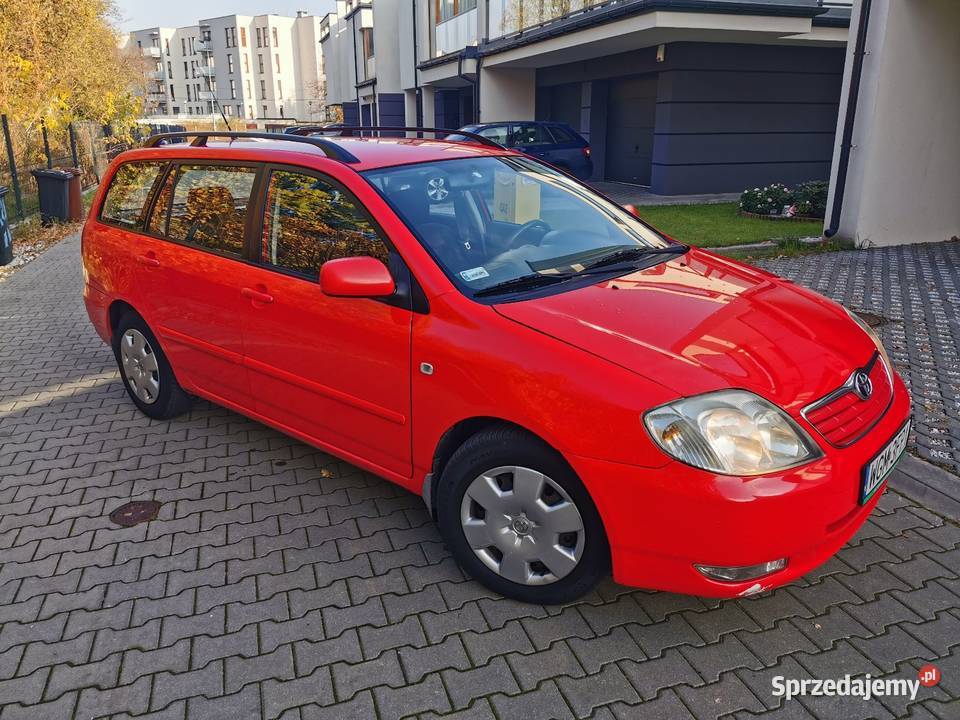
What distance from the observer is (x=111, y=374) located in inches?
236

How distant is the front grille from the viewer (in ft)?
8.49

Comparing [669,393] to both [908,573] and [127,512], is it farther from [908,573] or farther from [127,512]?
[127,512]

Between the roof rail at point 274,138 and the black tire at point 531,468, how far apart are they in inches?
60.7

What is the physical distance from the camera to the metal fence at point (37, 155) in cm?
1366

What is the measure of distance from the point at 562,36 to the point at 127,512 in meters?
14.2

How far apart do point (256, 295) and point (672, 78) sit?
14225mm

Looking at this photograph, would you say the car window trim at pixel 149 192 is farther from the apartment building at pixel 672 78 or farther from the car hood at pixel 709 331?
the apartment building at pixel 672 78

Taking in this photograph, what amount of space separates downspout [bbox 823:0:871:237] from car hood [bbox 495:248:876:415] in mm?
7647

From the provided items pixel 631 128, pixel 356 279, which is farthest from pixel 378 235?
pixel 631 128

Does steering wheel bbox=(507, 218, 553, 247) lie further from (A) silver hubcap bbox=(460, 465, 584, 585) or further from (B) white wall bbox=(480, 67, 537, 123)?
(B) white wall bbox=(480, 67, 537, 123)

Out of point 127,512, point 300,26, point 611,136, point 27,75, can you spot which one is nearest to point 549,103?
point 611,136

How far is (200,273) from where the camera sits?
4082 millimetres

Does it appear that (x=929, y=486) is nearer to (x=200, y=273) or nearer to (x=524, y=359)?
(x=524, y=359)

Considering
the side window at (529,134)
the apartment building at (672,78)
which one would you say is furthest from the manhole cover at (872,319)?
the side window at (529,134)
